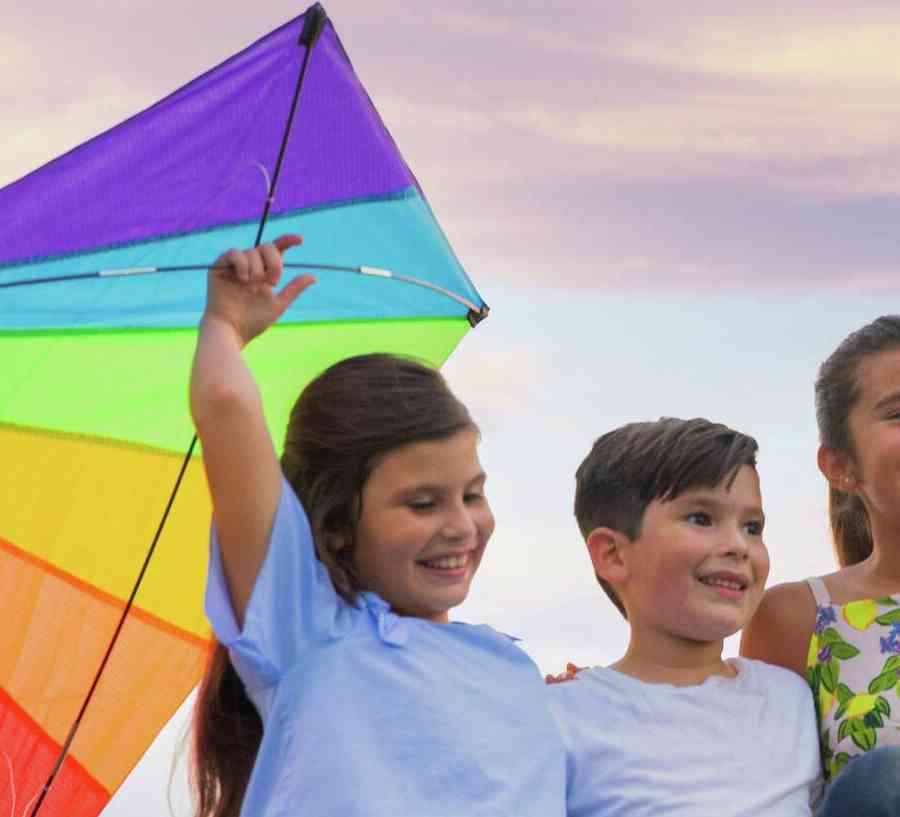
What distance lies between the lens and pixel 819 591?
4.21 metres

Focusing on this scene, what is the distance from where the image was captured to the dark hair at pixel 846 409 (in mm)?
4242

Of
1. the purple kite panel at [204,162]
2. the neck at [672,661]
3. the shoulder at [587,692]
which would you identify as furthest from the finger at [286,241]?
the neck at [672,661]

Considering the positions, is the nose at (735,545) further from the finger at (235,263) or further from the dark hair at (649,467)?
the finger at (235,263)

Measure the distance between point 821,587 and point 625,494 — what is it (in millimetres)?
699

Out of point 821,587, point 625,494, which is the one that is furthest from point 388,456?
point 821,587

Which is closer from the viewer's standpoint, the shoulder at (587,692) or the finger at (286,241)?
the finger at (286,241)

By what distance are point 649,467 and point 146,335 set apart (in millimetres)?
1268

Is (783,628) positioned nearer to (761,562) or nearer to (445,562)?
(761,562)

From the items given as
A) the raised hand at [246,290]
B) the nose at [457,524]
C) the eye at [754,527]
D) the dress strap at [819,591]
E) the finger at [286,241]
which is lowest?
the nose at [457,524]

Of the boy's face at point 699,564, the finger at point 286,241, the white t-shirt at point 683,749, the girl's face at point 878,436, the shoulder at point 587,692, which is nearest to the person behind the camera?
the finger at point 286,241

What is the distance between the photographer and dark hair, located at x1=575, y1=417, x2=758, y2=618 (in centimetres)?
381

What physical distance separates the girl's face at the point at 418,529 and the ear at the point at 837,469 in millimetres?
1249

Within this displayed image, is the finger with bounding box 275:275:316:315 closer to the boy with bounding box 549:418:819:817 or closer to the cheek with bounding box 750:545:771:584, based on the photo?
the boy with bounding box 549:418:819:817

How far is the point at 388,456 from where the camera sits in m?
3.41
